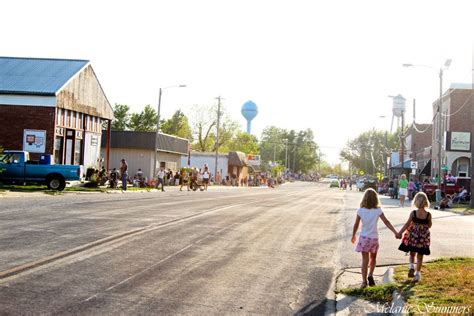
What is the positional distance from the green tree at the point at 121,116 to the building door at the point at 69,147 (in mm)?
56632

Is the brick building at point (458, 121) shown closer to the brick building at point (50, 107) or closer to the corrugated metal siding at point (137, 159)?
the corrugated metal siding at point (137, 159)

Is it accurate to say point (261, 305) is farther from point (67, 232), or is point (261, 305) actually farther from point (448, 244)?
point (448, 244)

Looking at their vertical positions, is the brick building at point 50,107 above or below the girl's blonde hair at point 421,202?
above

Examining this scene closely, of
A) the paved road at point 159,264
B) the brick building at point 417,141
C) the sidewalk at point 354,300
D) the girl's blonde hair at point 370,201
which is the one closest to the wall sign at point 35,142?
the paved road at point 159,264

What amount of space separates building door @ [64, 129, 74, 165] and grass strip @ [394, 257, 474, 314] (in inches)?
1397

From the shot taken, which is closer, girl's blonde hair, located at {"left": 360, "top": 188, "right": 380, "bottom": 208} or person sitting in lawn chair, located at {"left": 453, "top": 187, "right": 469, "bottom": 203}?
girl's blonde hair, located at {"left": 360, "top": 188, "right": 380, "bottom": 208}

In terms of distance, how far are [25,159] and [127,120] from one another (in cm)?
6983

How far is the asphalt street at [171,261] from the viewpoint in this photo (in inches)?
323

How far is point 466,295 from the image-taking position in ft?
28.4

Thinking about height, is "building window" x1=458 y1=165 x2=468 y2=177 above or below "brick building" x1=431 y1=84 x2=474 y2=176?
below

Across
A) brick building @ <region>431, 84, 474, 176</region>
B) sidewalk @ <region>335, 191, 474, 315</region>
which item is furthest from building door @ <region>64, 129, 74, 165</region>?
brick building @ <region>431, 84, 474, 176</region>

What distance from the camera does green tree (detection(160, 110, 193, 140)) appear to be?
11494cm

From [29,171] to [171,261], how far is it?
24.2 meters

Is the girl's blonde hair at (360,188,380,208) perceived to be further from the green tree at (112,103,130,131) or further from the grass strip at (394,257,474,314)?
the green tree at (112,103,130,131)
